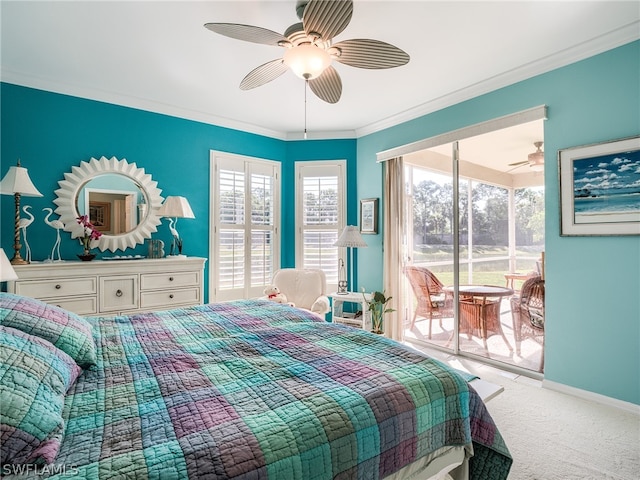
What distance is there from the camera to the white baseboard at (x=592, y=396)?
2.50 m

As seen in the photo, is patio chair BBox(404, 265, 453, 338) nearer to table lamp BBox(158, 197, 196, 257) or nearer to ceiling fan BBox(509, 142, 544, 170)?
ceiling fan BBox(509, 142, 544, 170)

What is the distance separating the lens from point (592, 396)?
2684 mm

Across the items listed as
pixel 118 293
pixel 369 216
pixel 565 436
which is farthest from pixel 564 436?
pixel 118 293

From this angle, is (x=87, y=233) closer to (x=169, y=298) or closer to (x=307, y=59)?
(x=169, y=298)

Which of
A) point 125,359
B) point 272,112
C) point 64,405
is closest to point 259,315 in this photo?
point 125,359

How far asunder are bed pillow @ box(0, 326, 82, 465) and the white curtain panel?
3631 mm

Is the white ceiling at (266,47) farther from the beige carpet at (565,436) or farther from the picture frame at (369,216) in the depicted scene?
the beige carpet at (565,436)

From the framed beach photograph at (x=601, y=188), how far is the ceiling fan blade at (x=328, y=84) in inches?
77.3

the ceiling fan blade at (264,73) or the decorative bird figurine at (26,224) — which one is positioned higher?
the ceiling fan blade at (264,73)

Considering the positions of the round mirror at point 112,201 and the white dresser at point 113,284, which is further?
the round mirror at point 112,201

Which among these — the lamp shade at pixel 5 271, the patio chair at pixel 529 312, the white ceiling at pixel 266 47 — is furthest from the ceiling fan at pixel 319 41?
the patio chair at pixel 529 312

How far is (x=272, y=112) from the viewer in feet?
13.7

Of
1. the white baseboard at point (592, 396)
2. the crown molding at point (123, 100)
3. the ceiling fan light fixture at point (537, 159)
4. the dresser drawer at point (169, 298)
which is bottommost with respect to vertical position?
the white baseboard at point (592, 396)

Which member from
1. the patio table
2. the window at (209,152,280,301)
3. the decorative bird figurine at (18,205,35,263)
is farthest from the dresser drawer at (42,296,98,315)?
the patio table
